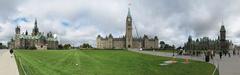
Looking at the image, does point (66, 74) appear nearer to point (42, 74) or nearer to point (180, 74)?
point (42, 74)

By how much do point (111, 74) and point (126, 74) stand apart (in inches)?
38.6

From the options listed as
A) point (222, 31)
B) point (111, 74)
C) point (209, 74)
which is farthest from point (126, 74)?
point (222, 31)

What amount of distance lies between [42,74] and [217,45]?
597ft

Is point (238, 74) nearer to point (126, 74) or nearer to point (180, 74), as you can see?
point (180, 74)

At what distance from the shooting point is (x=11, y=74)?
22.4m

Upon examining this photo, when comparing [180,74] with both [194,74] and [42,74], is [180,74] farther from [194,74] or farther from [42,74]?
[42,74]

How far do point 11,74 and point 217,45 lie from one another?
184 m

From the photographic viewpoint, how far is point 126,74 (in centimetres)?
2412

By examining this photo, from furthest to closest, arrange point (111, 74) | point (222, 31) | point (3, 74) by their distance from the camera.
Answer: point (222, 31) → point (111, 74) → point (3, 74)

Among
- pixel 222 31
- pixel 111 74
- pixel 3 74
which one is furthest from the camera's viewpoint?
pixel 222 31

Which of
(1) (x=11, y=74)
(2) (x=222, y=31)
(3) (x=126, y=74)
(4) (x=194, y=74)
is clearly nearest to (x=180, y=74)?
(4) (x=194, y=74)

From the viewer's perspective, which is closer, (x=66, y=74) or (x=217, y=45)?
(x=66, y=74)

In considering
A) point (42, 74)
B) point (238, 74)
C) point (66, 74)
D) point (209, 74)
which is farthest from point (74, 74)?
point (238, 74)

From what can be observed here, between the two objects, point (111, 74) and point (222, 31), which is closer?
point (111, 74)
